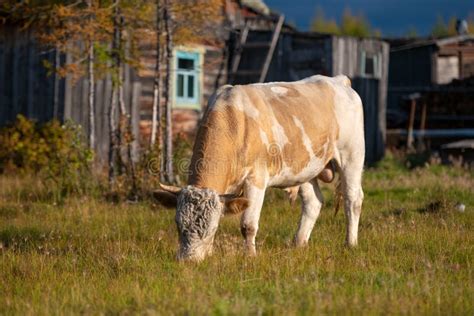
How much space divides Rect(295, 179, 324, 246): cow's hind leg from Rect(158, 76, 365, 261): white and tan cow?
0.04 ft

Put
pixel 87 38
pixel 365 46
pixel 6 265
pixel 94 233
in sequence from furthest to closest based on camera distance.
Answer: pixel 365 46
pixel 87 38
pixel 94 233
pixel 6 265

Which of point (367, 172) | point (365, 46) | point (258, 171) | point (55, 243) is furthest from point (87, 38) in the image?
point (365, 46)

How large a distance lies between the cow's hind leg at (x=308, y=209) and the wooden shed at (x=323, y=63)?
11164 millimetres

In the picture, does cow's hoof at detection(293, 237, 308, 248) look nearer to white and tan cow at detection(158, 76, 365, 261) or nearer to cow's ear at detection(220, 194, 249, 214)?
white and tan cow at detection(158, 76, 365, 261)

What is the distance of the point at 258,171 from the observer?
8.15 meters

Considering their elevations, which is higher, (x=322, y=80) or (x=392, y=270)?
(x=322, y=80)

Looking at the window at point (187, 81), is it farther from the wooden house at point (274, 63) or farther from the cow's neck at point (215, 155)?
the cow's neck at point (215, 155)

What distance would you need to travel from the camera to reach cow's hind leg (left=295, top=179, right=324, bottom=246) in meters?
9.14

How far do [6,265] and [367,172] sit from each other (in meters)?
11.6

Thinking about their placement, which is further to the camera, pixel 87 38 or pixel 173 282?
pixel 87 38

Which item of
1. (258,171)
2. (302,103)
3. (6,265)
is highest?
(302,103)

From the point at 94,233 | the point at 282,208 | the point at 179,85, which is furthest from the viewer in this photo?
the point at 179,85

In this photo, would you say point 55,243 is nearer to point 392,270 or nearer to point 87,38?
point 392,270

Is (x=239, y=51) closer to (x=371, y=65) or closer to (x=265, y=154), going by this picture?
(x=371, y=65)
